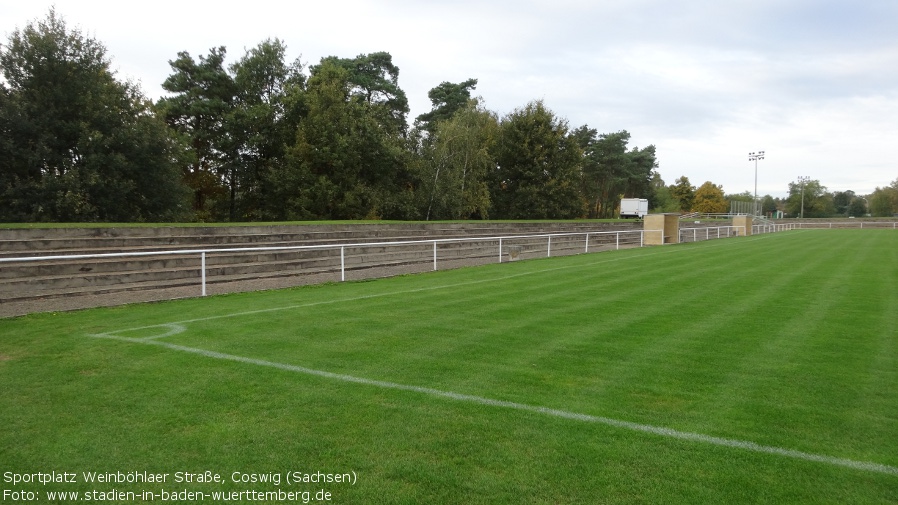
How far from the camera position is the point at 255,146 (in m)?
36.1

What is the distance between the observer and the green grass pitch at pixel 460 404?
3182mm

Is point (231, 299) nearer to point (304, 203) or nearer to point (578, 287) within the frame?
point (578, 287)

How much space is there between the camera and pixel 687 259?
18594mm

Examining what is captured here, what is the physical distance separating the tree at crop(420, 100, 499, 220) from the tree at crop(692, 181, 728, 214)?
5647cm

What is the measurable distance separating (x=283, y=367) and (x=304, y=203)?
29053 mm

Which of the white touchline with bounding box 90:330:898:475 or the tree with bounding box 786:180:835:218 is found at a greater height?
the tree with bounding box 786:180:835:218

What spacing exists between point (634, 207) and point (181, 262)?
5654 cm

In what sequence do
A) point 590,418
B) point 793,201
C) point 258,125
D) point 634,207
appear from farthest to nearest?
point 793,201
point 634,207
point 258,125
point 590,418

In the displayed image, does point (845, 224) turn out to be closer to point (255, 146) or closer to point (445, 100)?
point (445, 100)

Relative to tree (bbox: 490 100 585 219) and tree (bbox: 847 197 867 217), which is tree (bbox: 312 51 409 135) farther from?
tree (bbox: 847 197 867 217)

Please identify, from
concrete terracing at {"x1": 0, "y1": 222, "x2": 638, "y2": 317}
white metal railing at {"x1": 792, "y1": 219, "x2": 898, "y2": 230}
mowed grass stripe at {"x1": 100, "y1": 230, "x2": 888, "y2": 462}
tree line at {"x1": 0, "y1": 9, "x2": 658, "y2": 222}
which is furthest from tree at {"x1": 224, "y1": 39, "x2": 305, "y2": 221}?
white metal railing at {"x1": 792, "y1": 219, "x2": 898, "y2": 230}

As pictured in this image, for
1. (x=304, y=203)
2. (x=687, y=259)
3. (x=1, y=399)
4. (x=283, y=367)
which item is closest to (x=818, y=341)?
(x=283, y=367)

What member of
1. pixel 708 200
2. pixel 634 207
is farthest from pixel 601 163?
pixel 708 200

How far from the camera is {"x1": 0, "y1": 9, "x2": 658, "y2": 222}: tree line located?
22.5 meters
